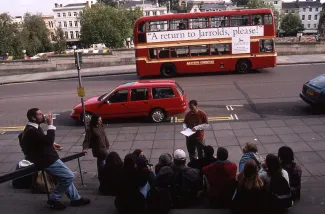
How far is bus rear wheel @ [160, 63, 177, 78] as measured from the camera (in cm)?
2180

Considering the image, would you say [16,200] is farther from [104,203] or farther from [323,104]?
[323,104]

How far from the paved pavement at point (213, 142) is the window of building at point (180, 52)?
1028 centimetres

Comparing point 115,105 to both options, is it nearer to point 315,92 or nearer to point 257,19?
point 315,92

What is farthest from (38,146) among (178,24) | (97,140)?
(178,24)

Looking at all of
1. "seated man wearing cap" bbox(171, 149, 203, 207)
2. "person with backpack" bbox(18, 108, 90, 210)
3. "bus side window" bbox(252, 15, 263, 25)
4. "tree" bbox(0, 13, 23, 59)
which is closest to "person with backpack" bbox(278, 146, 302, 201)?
"seated man wearing cap" bbox(171, 149, 203, 207)

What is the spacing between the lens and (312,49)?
29078mm

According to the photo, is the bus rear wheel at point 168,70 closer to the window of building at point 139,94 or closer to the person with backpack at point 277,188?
the window of building at point 139,94

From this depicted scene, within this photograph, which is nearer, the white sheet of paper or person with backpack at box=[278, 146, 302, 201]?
person with backpack at box=[278, 146, 302, 201]

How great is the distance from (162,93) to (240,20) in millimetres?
10874

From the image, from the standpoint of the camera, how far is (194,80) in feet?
66.8

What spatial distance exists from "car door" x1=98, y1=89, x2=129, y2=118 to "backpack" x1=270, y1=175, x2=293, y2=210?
27.2ft

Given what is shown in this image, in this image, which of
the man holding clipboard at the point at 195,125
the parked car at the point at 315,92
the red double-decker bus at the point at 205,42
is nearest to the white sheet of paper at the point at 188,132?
the man holding clipboard at the point at 195,125

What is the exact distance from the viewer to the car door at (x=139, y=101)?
1241cm

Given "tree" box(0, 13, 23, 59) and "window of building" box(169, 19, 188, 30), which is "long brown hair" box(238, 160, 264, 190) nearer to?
"window of building" box(169, 19, 188, 30)
